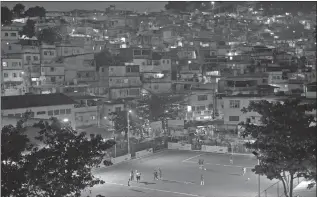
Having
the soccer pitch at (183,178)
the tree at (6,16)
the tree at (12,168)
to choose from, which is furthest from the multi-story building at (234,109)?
the tree at (12,168)

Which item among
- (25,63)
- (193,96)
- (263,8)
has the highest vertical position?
(263,8)

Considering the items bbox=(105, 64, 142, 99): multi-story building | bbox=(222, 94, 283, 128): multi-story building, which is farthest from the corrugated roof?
bbox=(222, 94, 283, 128): multi-story building

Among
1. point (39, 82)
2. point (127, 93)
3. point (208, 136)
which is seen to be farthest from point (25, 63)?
point (208, 136)

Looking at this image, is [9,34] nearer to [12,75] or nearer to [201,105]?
[12,75]

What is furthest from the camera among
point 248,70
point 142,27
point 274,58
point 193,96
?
point 142,27

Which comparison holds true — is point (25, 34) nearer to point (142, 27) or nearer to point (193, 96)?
point (193, 96)

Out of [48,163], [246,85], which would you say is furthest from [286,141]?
[246,85]
